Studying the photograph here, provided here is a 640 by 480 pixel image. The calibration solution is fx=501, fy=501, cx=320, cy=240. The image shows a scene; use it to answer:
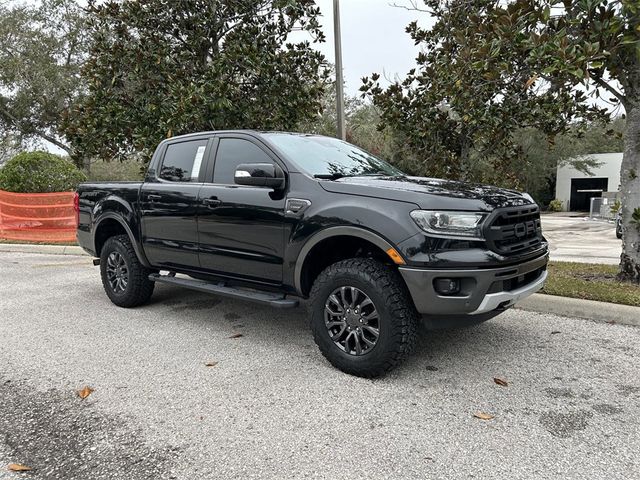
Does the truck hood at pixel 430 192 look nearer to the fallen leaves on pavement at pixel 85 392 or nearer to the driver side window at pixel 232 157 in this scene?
the driver side window at pixel 232 157

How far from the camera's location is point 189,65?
10289 mm

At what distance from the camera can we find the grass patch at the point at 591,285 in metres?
5.23

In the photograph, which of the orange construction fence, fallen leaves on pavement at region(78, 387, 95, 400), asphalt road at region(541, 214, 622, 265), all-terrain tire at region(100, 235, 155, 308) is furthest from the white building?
fallen leaves on pavement at region(78, 387, 95, 400)

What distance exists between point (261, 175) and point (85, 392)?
6.64 feet

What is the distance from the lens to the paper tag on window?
501 centimetres

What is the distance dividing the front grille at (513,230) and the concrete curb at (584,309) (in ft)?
5.04

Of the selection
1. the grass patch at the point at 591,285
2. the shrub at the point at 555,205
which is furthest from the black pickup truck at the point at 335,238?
the shrub at the point at 555,205

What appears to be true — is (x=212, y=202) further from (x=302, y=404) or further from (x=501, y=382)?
(x=501, y=382)

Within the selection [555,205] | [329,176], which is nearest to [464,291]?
[329,176]

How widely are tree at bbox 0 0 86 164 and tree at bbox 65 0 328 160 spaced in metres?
12.1


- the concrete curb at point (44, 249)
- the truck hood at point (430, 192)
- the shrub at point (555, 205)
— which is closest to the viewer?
the truck hood at point (430, 192)

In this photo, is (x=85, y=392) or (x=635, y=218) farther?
(x=635, y=218)

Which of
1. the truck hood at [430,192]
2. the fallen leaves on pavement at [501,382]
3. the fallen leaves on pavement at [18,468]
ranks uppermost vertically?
the truck hood at [430,192]

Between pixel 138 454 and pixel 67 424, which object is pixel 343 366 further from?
pixel 67 424
